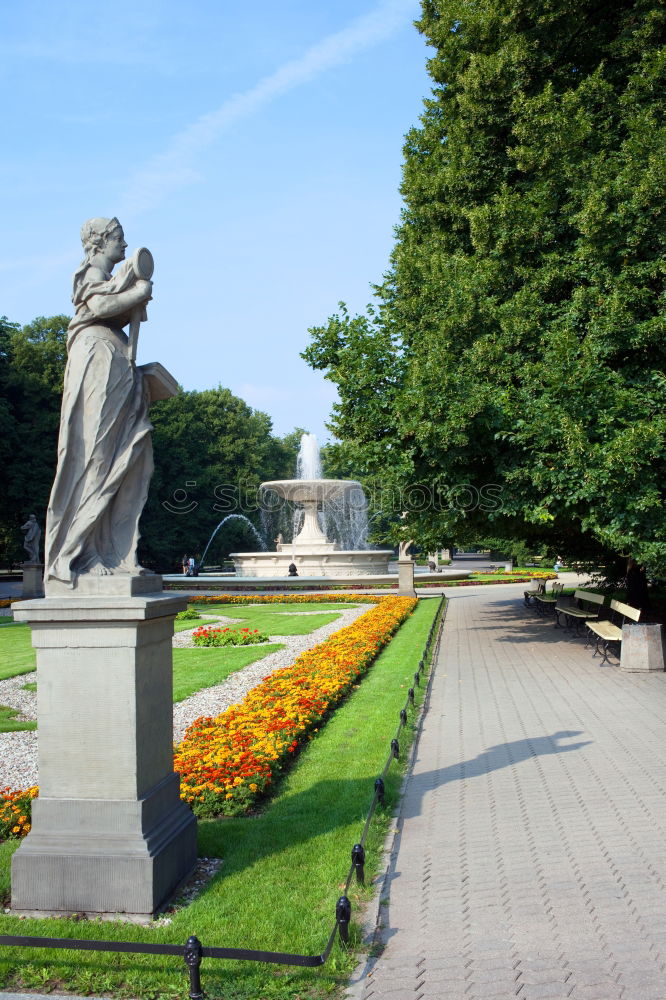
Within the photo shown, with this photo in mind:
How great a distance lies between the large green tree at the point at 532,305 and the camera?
472 inches

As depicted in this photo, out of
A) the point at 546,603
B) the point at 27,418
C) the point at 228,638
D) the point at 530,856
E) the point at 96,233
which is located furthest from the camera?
the point at 27,418

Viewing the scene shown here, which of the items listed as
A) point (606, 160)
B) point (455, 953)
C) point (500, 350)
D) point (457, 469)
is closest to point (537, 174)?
point (606, 160)

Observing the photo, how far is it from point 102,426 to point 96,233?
133 cm

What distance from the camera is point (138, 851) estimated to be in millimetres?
4477

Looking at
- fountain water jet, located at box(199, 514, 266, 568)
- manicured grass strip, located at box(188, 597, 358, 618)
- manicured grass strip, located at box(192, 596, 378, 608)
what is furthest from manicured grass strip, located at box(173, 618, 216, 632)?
fountain water jet, located at box(199, 514, 266, 568)

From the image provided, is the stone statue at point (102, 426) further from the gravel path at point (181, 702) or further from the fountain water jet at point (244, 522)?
the fountain water jet at point (244, 522)

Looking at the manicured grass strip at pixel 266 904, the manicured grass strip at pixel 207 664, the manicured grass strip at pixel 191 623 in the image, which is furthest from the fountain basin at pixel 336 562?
the manicured grass strip at pixel 266 904

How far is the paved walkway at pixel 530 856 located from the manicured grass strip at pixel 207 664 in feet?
12.2

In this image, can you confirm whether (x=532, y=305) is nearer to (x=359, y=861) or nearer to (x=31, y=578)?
(x=359, y=861)

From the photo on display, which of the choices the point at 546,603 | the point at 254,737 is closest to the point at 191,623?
the point at 546,603

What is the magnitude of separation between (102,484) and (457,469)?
973 cm

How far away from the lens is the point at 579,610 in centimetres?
1773

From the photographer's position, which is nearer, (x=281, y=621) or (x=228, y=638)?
(x=228, y=638)

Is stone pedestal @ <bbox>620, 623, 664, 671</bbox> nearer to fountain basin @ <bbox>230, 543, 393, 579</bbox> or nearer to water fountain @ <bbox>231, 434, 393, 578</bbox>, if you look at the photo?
water fountain @ <bbox>231, 434, 393, 578</bbox>
